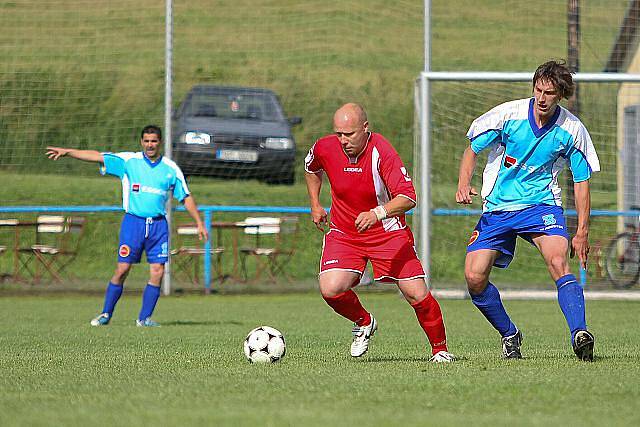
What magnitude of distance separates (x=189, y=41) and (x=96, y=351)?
12027 mm

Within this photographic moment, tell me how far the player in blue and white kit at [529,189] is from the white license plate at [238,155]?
34.9 ft

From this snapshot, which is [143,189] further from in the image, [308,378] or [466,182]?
[308,378]

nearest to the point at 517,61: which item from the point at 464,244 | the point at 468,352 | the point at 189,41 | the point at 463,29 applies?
the point at 463,29

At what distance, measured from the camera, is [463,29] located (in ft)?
71.6

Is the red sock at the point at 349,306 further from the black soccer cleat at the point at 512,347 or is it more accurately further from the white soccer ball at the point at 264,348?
the black soccer cleat at the point at 512,347

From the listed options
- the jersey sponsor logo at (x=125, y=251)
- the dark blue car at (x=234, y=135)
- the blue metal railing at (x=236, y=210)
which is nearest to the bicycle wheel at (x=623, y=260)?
the blue metal railing at (x=236, y=210)

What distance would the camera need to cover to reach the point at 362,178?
8156 millimetres

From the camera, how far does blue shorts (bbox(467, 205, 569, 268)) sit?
321 inches

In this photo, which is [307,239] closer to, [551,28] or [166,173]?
[551,28]

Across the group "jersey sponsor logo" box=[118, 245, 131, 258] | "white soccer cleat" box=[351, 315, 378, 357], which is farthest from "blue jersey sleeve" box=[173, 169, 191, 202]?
"white soccer cleat" box=[351, 315, 378, 357]

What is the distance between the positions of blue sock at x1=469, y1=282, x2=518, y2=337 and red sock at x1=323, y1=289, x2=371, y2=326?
815mm

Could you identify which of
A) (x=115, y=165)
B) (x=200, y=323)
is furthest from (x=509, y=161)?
(x=115, y=165)

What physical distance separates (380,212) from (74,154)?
5.75 meters

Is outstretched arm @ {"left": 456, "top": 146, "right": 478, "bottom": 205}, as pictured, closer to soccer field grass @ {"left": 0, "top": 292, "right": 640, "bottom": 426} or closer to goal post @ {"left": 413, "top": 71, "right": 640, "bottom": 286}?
soccer field grass @ {"left": 0, "top": 292, "right": 640, "bottom": 426}
